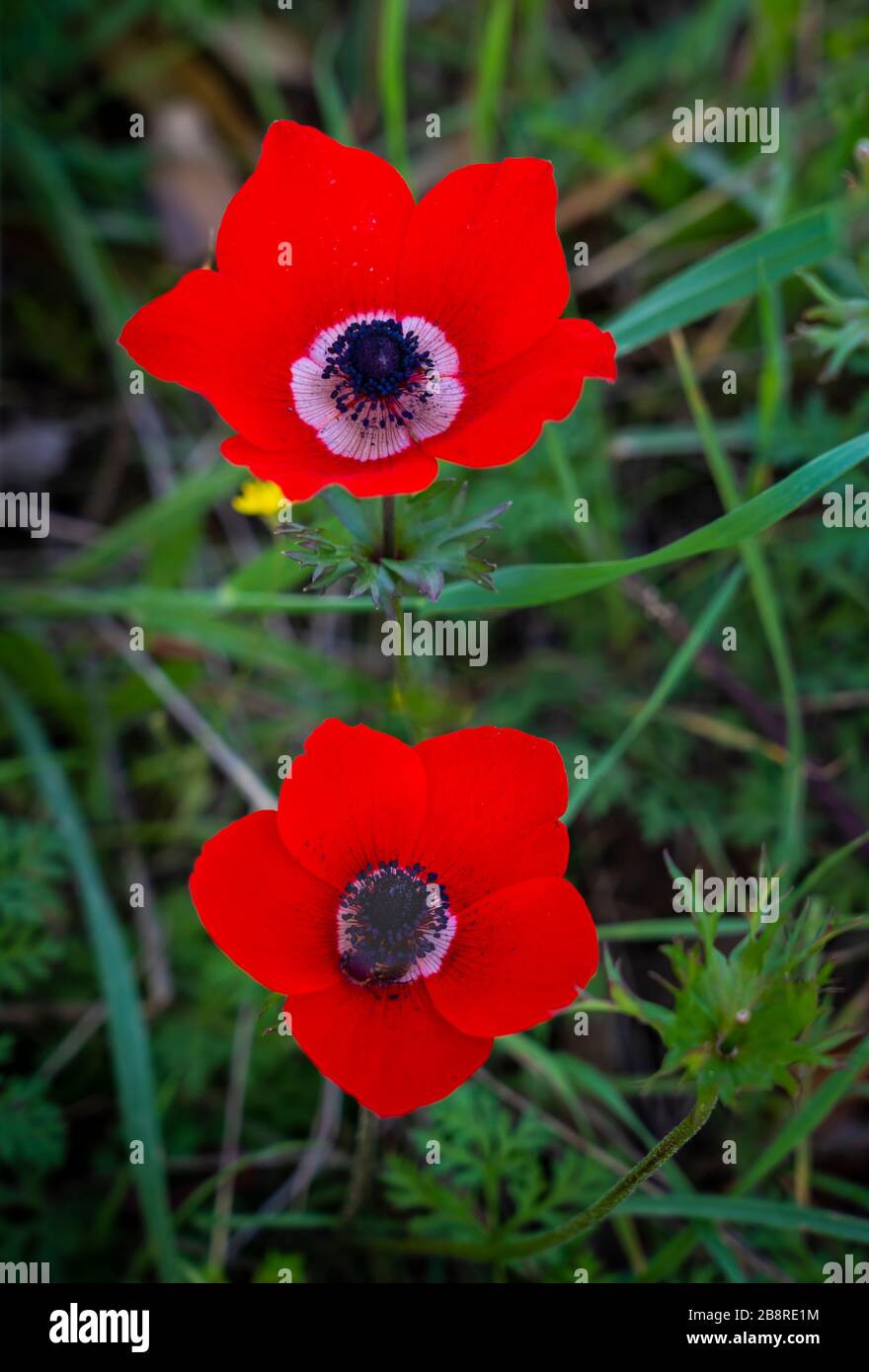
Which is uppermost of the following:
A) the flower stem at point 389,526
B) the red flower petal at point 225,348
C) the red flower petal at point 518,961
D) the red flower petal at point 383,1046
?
the red flower petal at point 225,348

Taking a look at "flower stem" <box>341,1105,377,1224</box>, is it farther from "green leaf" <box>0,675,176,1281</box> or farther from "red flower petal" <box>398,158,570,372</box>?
"red flower petal" <box>398,158,570,372</box>

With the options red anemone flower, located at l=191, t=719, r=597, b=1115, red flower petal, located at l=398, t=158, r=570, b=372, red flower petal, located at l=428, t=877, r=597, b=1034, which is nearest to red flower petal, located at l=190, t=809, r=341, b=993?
red anemone flower, located at l=191, t=719, r=597, b=1115

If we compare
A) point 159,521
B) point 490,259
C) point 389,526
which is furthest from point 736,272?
point 159,521

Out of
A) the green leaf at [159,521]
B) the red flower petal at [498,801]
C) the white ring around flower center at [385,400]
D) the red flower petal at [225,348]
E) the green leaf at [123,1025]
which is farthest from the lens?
the green leaf at [159,521]

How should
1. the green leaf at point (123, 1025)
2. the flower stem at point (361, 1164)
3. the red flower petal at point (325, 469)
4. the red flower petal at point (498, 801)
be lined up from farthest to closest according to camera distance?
the green leaf at point (123, 1025)
the flower stem at point (361, 1164)
the red flower petal at point (498, 801)
the red flower petal at point (325, 469)

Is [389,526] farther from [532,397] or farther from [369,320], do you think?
[369,320]

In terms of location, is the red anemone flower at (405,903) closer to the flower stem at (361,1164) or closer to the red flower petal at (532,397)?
the flower stem at (361,1164)

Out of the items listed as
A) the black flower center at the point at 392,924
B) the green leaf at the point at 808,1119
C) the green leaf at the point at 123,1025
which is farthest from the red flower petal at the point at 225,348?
the green leaf at the point at 808,1119
